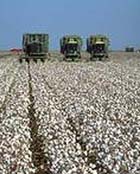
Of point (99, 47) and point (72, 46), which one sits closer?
point (72, 46)

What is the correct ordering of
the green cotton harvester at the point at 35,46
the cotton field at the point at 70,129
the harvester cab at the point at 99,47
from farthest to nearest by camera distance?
the harvester cab at the point at 99,47 < the green cotton harvester at the point at 35,46 < the cotton field at the point at 70,129

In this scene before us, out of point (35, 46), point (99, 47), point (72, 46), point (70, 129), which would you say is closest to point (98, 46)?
point (99, 47)

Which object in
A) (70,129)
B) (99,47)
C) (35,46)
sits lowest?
(99,47)

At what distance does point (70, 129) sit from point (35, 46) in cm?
3743

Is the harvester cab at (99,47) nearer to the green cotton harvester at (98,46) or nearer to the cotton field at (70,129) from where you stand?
the green cotton harvester at (98,46)

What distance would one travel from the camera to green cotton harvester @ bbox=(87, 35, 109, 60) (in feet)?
177

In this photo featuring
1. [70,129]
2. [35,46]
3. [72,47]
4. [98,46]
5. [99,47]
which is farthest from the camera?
[98,46]

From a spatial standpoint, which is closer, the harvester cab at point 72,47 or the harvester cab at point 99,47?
the harvester cab at point 72,47

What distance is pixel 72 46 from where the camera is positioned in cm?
5425

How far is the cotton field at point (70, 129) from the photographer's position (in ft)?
34.6

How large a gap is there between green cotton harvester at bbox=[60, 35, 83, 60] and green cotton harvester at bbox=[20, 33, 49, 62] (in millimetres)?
1776

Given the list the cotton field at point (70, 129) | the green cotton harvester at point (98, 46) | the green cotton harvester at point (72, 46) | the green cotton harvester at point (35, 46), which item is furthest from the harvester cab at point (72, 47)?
the cotton field at point (70, 129)

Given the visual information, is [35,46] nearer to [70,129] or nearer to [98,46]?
[98,46]

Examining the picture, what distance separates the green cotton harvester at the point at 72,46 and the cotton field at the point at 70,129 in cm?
2787
